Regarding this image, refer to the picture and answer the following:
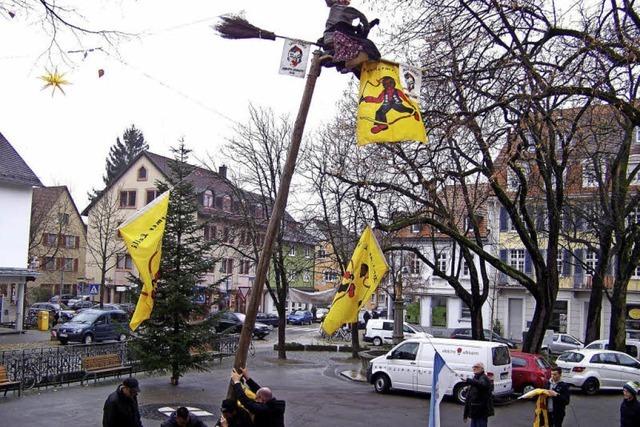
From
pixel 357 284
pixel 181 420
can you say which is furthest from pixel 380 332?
pixel 181 420

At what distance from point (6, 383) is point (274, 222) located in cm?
1186

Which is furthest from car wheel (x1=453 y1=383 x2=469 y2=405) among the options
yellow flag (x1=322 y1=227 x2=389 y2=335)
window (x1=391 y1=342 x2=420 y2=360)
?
yellow flag (x1=322 y1=227 x2=389 y2=335)

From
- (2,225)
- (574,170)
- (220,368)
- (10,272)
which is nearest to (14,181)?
(2,225)

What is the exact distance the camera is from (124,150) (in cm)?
8575

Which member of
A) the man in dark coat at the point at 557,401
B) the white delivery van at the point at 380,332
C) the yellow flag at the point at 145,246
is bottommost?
the white delivery van at the point at 380,332

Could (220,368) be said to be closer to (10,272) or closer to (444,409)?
(444,409)

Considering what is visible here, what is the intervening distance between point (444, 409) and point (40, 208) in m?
53.7

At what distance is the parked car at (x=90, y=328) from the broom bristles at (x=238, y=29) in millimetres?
24447

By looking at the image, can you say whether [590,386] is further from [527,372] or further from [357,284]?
[357,284]

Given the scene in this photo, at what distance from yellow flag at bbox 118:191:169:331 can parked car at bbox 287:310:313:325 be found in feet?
168

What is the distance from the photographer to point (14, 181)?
1561 inches

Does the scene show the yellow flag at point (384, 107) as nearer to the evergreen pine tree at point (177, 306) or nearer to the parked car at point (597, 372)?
the evergreen pine tree at point (177, 306)

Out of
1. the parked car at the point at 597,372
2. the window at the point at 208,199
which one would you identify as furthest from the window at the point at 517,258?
the parked car at the point at 597,372

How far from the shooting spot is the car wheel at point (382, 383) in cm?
A: 2120
